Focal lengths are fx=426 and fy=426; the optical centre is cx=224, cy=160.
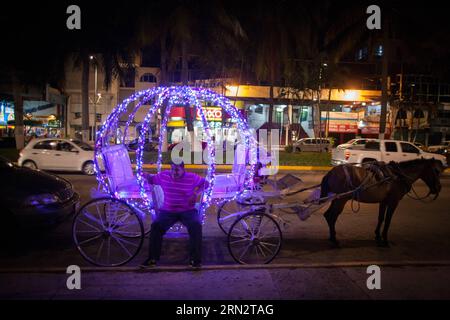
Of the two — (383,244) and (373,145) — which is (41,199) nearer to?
(383,244)

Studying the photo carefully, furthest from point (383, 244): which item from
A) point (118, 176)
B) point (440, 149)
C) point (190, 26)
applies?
point (440, 149)

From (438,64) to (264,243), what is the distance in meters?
39.1

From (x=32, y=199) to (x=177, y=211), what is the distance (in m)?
2.61

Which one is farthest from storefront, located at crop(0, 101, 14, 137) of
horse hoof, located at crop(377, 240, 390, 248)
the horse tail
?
horse hoof, located at crop(377, 240, 390, 248)

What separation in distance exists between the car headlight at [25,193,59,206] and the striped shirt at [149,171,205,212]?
230cm

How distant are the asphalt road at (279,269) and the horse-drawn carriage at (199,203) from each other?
→ 0.28 metres

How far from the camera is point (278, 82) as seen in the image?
40.4 m

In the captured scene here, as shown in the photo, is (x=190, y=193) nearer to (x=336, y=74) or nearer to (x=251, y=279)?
(x=251, y=279)

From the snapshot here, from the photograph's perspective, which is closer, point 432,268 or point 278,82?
point 432,268

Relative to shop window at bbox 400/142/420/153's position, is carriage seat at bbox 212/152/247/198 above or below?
below

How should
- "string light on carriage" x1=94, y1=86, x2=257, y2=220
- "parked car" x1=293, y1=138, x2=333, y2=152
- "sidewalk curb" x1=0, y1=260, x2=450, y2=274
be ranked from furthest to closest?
"parked car" x1=293, y1=138, x2=333, y2=152
"string light on carriage" x1=94, y1=86, x2=257, y2=220
"sidewalk curb" x1=0, y1=260, x2=450, y2=274

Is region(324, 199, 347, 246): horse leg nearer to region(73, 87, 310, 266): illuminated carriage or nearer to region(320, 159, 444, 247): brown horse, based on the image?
region(320, 159, 444, 247): brown horse

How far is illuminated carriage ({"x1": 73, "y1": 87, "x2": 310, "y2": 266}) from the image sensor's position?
246 inches
